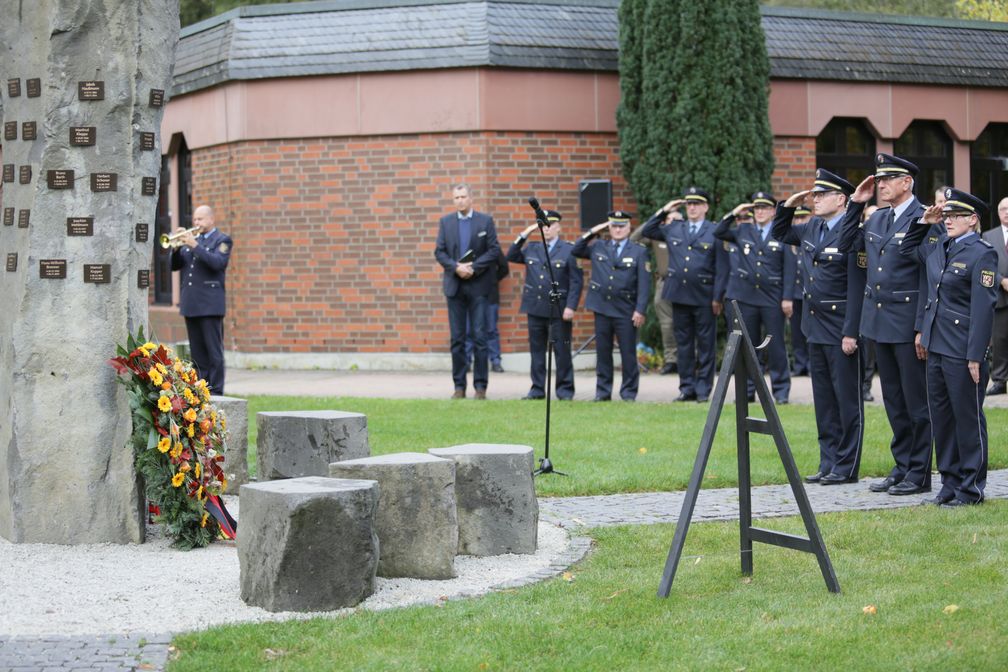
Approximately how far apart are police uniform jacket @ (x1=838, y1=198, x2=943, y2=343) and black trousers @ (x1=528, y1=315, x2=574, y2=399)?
5.79 meters

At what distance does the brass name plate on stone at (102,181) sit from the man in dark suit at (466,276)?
7430mm

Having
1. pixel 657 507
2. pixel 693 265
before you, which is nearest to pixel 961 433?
pixel 657 507

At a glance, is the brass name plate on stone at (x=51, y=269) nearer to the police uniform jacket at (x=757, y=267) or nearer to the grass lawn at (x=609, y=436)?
the grass lawn at (x=609, y=436)

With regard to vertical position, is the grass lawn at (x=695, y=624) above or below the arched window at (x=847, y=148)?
below

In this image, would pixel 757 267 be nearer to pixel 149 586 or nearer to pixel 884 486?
pixel 884 486

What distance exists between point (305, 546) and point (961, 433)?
180 inches

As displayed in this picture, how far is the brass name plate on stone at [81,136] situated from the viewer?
310 inches

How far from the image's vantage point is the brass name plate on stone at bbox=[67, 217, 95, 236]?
25.8 feet

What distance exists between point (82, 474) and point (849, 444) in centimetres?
519

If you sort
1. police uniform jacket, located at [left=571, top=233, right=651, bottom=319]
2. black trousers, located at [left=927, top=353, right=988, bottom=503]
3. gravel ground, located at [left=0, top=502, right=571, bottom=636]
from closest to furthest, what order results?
gravel ground, located at [left=0, top=502, right=571, bottom=636], black trousers, located at [left=927, top=353, right=988, bottom=503], police uniform jacket, located at [left=571, top=233, right=651, bottom=319]

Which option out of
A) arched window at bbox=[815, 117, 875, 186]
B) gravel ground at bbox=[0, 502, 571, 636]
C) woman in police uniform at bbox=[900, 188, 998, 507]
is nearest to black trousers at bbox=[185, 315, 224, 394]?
gravel ground at bbox=[0, 502, 571, 636]

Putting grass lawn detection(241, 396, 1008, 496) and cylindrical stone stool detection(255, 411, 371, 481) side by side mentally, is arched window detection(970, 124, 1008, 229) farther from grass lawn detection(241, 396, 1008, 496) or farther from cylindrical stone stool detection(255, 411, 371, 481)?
cylindrical stone stool detection(255, 411, 371, 481)

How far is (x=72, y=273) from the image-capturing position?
7.87 meters

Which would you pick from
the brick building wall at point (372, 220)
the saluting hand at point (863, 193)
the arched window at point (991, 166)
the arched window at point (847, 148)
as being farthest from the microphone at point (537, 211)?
the arched window at point (991, 166)
